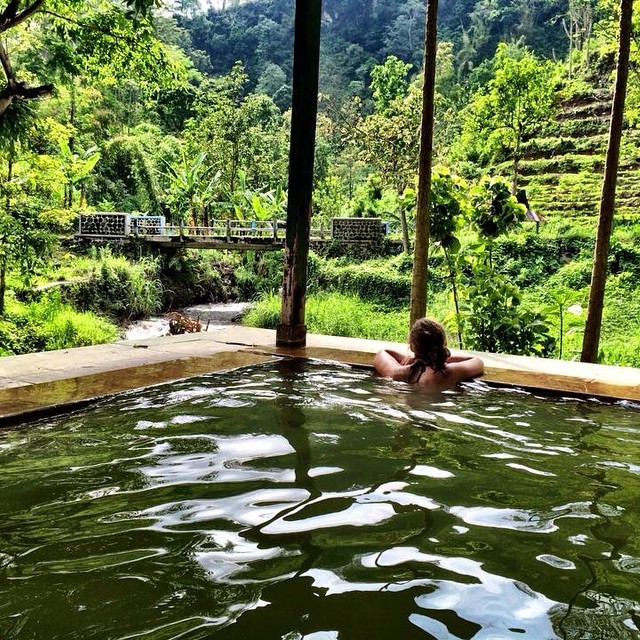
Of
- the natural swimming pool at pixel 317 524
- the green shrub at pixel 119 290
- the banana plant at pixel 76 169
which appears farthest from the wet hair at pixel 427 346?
the banana plant at pixel 76 169

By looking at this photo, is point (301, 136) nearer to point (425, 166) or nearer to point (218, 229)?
point (425, 166)

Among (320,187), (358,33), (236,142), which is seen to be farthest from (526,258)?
(358,33)

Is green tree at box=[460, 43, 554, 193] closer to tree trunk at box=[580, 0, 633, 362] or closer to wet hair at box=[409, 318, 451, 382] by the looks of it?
tree trunk at box=[580, 0, 633, 362]

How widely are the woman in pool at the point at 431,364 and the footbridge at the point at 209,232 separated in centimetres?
1407

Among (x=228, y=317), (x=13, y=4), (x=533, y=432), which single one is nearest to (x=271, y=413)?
(x=533, y=432)

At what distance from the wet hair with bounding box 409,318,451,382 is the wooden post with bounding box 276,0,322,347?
1.51m

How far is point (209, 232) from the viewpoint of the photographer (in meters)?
21.8

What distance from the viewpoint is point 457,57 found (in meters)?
47.2

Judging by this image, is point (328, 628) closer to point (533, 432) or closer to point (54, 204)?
point (533, 432)

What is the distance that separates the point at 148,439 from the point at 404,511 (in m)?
1.29

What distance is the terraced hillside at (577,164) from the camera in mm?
21248

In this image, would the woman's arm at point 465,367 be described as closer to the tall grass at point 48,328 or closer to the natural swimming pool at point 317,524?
the natural swimming pool at point 317,524

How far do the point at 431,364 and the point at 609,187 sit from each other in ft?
9.57

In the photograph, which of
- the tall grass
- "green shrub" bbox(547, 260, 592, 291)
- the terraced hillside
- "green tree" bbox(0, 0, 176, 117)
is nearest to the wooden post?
"green tree" bbox(0, 0, 176, 117)
